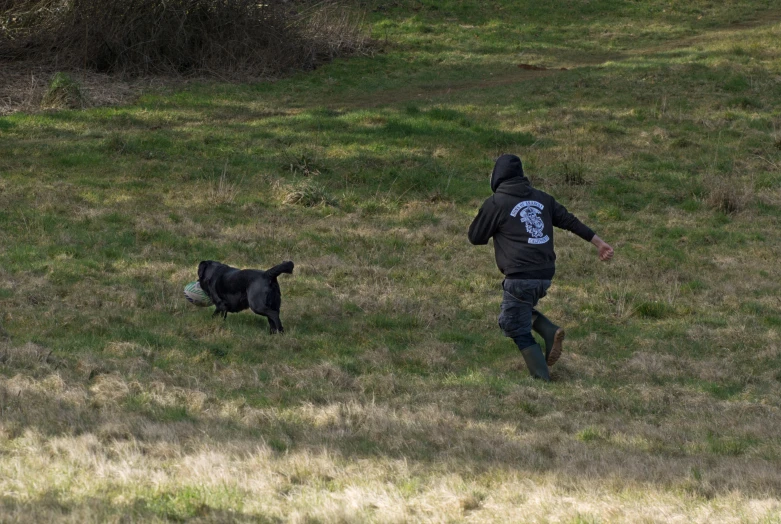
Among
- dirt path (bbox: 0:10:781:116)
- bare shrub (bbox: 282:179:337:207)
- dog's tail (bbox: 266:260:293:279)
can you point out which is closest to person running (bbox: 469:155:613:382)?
dog's tail (bbox: 266:260:293:279)

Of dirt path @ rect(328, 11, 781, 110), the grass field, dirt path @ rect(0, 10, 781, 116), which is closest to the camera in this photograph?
the grass field

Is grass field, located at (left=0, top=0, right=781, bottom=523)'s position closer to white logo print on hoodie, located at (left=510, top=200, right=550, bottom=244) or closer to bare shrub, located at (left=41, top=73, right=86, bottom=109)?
bare shrub, located at (left=41, top=73, right=86, bottom=109)

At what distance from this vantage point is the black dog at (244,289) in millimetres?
8750

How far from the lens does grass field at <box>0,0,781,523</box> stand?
5258mm

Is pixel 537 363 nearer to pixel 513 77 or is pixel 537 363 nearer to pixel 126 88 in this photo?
pixel 126 88

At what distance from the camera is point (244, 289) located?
29.2 ft

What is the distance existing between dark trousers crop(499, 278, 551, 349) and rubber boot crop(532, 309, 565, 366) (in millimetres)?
133

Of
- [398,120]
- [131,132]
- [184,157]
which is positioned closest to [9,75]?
[131,132]

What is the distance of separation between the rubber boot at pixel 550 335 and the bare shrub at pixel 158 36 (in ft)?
50.0

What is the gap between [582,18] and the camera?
29078 millimetres

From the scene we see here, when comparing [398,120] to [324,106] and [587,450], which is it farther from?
[587,450]

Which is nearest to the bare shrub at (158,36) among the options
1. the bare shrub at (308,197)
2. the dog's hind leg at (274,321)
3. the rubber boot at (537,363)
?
the bare shrub at (308,197)

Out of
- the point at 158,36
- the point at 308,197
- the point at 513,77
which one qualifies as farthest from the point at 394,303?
the point at 158,36

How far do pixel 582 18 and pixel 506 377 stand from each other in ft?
75.8
